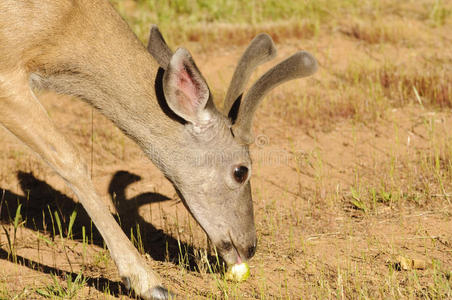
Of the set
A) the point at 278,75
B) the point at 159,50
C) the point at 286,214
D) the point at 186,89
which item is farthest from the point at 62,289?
the point at 286,214

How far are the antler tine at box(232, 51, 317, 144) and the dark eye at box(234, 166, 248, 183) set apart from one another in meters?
0.39

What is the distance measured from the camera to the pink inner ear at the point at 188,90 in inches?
201

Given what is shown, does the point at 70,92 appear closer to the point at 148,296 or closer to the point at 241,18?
the point at 148,296

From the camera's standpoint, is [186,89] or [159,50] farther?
[159,50]

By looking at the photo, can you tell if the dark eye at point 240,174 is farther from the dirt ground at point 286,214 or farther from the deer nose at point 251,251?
the dirt ground at point 286,214

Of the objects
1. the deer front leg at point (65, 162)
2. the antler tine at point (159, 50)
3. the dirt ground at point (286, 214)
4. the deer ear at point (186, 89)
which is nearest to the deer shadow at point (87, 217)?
the dirt ground at point (286, 214)

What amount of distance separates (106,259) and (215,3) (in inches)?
319

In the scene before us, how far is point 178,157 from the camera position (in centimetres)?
535

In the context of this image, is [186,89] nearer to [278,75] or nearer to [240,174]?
[278,75]

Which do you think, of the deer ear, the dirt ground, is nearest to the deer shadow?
the dirt ground

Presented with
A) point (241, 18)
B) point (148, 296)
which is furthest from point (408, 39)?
point (148, 296)

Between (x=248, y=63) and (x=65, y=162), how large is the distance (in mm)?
1755

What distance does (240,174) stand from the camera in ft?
17.9

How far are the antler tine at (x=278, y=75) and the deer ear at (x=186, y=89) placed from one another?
33cm
